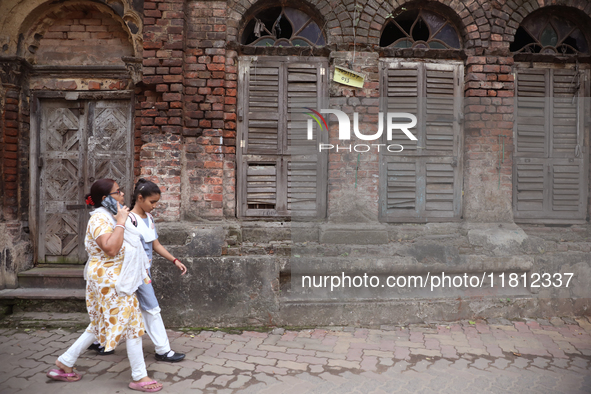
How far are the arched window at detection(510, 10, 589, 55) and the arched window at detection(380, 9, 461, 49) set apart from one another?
1022 mm

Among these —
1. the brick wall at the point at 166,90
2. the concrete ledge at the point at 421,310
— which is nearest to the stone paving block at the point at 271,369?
the concrete ledge at the point at 421,310

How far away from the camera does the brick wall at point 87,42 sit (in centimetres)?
521

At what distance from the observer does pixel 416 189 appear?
5199 mm

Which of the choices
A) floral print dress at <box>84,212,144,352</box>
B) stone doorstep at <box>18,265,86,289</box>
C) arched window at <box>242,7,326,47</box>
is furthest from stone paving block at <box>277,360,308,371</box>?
arched window at <box>242,7,326,47</box>

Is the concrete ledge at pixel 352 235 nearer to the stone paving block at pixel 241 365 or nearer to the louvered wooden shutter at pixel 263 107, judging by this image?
the louvered wooden shutter at pixel 263 107

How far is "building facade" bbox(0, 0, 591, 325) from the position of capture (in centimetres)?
474

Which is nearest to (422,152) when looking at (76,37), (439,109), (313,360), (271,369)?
(439,109)

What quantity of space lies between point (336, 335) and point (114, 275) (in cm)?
245

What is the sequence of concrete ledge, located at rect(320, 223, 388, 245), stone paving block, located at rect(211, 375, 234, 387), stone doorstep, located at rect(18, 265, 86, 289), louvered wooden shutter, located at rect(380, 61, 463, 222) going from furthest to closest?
louvered wooden shutter, located at rect(380, 61, 463, 222), stone doorstep, located at rect(18, 265, 86, 289), concrete ledge, located at rect(320, 223, 388, 245), stone paving block, located at rect(211, 375, 234, 387)

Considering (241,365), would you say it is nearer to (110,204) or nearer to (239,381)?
(239,381)

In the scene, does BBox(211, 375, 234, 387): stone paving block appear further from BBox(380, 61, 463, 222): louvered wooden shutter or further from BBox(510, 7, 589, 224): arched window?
BBox(510, 7, 589, 224): arched window

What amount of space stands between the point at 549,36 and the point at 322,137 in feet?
12.0

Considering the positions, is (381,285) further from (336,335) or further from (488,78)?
(488,78)

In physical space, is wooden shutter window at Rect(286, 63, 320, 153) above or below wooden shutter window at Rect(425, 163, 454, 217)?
above
